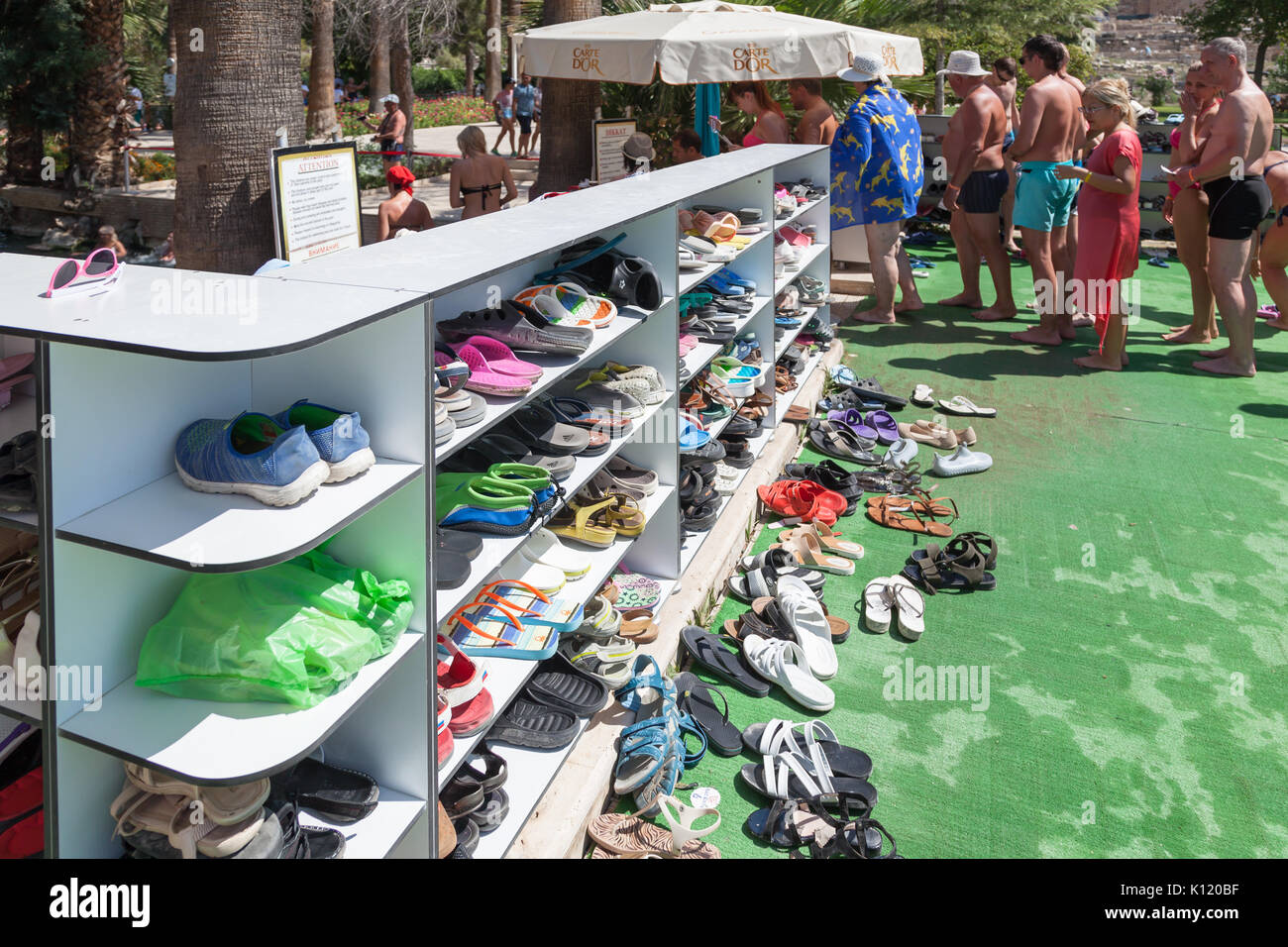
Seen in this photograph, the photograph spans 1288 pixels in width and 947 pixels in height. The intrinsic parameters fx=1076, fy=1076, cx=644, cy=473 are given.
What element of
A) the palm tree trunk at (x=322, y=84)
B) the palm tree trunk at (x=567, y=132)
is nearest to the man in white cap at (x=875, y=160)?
the palm tree trunk at (x=567, y=132)

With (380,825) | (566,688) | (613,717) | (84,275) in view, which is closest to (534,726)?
(566,688)

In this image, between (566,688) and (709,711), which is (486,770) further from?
(709,711)

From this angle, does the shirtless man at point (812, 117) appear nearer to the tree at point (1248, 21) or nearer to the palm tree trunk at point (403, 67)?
the palm tree trunk at point (403, 67)

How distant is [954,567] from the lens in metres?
5.04

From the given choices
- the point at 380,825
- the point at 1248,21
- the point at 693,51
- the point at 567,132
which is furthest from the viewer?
the point at 1248,21

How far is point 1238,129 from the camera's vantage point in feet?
24.5

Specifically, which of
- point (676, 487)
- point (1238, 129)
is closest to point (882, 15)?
point (1238, 129)

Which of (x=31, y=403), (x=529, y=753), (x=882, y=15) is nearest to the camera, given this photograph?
(x=31, y=403)

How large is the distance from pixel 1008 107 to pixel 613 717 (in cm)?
983

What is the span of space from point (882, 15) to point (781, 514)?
9.89 m

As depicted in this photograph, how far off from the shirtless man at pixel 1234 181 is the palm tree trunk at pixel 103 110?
14804mm

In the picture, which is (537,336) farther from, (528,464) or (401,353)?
(401,353)

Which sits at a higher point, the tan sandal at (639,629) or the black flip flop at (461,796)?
A: the tan sandal at (639,629)

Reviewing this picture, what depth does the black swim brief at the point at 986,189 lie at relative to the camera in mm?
9172
